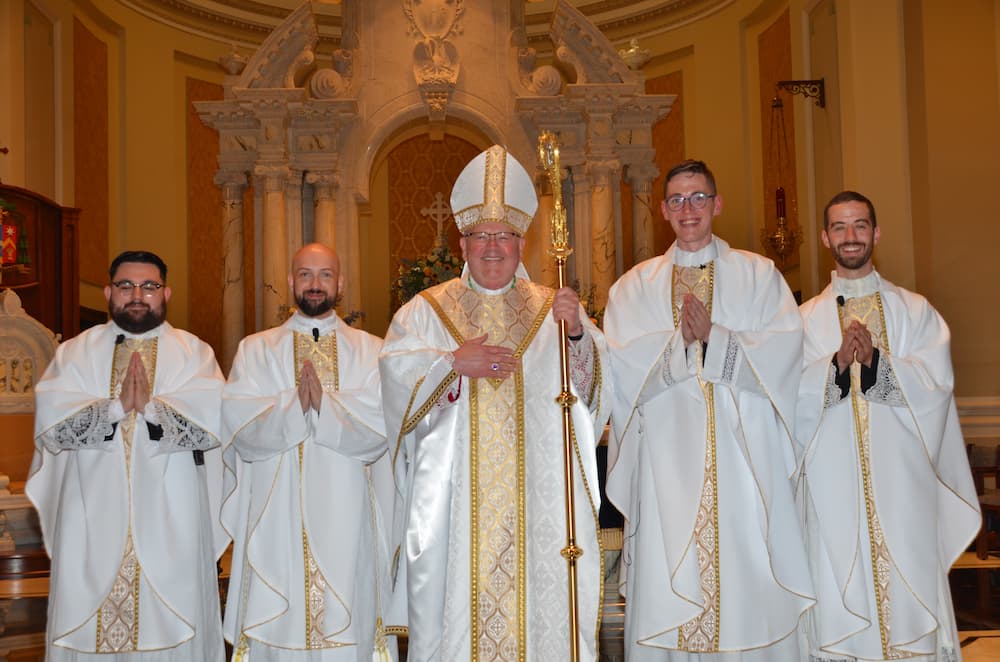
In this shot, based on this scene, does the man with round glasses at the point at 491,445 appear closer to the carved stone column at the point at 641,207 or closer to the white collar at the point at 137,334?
the white collar at the point at 137,334

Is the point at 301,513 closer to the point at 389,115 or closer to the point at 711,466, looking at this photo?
the point at 711,466

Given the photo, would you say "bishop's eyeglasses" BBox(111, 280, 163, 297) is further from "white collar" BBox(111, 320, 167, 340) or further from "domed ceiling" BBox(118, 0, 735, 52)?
"domed ceiling" BBox(118, 0, 735, 52)

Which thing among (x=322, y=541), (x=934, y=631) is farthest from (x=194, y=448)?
(x=934, y=631)

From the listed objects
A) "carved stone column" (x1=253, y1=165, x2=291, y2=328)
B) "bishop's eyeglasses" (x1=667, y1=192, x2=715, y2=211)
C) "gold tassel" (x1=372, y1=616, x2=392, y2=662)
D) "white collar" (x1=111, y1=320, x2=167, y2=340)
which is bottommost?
"gold tassel" (x1=372, y1=616, x2=392, y2=662)

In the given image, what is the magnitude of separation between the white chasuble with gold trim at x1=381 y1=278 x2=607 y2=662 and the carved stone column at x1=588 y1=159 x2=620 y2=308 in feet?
20.2

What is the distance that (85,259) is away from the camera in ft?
44.2

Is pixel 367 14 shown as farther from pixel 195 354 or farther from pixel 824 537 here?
pixel 824 537

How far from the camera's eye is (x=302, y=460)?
546 cm

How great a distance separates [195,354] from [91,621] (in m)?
1.38

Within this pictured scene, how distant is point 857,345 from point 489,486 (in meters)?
1.80

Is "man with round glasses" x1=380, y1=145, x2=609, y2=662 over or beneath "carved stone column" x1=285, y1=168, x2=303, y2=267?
beneath

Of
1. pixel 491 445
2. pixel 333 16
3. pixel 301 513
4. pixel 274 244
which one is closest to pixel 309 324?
pixel 301 513

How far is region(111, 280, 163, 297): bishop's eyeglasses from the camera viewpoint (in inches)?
213

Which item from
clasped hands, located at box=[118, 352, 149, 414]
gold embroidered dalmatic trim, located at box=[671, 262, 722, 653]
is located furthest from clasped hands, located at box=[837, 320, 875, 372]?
clasped hands, located at box=[118, 352, 149, 414]
